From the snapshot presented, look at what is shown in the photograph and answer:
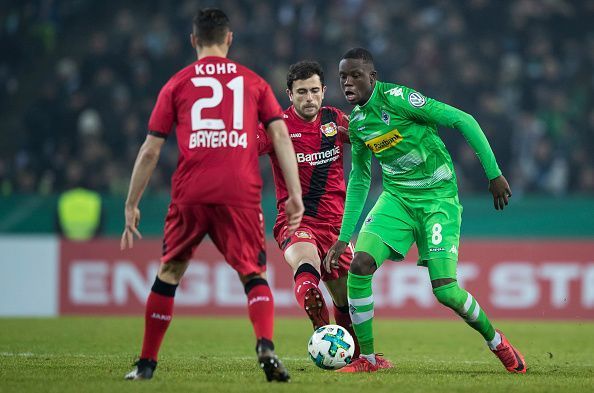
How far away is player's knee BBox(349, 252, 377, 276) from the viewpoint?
7023 mm

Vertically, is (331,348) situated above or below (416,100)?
below

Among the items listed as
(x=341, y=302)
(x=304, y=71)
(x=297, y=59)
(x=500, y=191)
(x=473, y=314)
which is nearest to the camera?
(x=500, y=191)

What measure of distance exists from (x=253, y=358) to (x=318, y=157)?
175 cm

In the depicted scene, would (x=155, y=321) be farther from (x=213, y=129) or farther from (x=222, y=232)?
(x=213, y=129)

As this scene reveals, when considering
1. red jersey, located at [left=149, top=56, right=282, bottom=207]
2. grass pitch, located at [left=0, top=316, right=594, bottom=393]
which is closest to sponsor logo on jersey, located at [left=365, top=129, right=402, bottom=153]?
red jersey, located at [left=149, top=56, right=282, bottom=207]

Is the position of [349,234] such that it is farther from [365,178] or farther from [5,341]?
[5,341]

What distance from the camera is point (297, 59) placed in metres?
17.3

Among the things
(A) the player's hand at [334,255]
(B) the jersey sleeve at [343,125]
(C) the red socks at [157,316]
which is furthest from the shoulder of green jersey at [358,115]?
(C) the red socks at [157,316]

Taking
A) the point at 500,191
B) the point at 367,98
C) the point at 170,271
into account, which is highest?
the point at 367,98

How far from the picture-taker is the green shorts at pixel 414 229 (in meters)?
7.14

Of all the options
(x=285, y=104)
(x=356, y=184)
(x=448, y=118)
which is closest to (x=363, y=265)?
(x=356, y=184)

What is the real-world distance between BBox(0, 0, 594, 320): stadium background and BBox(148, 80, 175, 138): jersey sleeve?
26.3 feet

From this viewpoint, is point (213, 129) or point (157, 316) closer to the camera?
point (213, 129)

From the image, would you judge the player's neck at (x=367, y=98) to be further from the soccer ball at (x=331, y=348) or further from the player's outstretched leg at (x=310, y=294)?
the soccer ball at (x=331, y=348)
